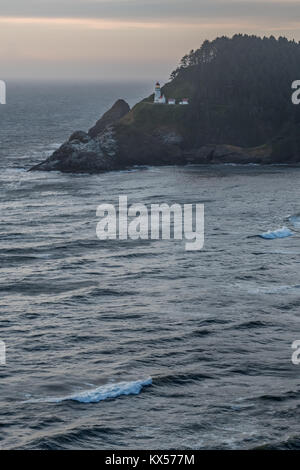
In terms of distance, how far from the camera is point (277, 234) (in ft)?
258

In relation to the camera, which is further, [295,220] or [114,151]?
[114,151]

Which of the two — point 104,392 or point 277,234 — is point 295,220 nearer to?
point 277,234

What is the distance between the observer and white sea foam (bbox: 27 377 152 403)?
40.6m

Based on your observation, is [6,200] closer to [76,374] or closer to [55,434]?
[76,374]

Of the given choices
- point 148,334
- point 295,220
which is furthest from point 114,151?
point 148,334

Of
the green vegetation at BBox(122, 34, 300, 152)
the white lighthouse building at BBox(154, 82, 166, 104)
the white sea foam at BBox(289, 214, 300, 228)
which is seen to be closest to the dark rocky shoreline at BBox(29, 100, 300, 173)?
the green vegetation at BBox(122, 34, 300, 152)

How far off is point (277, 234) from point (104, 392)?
41607 mm

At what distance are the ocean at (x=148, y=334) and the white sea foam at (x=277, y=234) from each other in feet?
1.32

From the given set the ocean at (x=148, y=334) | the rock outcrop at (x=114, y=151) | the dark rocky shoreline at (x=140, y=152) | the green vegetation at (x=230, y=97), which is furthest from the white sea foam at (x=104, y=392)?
the green vegetation at (x=230, y=97)

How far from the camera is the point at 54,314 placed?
181 ft

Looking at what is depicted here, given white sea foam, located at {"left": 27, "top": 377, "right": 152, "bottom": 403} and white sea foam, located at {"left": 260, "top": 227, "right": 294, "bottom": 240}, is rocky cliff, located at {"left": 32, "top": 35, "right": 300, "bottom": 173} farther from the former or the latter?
white sea foam, located at {"left": 27, "top": 377, "right": 152, "bottom": 403}

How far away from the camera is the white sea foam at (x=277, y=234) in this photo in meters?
77.9

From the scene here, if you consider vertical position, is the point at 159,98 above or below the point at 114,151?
above

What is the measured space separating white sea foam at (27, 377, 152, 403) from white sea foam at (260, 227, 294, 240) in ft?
124
